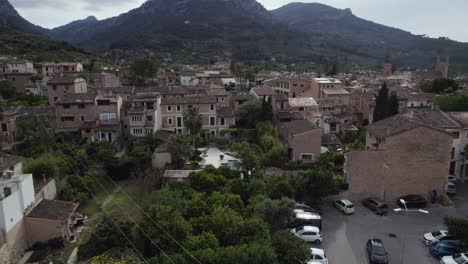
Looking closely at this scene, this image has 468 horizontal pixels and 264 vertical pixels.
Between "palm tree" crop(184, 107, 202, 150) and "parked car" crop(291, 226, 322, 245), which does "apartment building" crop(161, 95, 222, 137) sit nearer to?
"palm tree" crop(184, 107, 202, 150)

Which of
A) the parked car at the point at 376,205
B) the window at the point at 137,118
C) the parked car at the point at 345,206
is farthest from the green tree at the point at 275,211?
the window at the point at 137,118

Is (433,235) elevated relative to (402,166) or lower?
lower

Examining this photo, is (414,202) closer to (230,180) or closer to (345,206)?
(345,206)

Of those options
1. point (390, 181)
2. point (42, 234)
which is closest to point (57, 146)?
point (42, 234)

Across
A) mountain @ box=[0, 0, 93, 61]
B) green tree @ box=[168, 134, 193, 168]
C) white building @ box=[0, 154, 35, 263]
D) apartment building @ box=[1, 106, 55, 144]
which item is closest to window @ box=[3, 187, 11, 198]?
white building @ box=[0, 154, 35, 263]

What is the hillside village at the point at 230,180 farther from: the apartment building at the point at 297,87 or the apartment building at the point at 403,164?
the apartment building at the point at 297,87

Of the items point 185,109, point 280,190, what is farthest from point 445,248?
point 185,109
